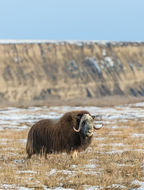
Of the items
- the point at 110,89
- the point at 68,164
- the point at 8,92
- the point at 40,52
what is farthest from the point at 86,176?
the point at 40,52

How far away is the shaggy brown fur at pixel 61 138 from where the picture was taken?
1023 cm

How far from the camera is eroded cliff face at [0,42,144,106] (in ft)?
258

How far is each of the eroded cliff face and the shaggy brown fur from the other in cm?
6378

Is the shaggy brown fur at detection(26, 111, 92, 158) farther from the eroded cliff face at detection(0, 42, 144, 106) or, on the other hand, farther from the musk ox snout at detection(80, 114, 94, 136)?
the eroded cliff face at detection(0, 42, 144, 106)

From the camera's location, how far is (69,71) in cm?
8512

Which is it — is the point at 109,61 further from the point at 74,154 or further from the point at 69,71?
the point at 74,154

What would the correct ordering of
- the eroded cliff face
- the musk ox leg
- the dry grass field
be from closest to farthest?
the dry grass field
the musk ox leg
the eroded cliff face

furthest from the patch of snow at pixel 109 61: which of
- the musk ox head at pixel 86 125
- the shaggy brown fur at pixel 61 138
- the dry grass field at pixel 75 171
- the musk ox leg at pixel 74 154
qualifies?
the musk ox head at pixel 86 125

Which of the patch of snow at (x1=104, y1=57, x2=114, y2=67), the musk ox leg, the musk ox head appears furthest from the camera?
the patch of snow at (x1=104, y1=57, x2=114, y2=67)

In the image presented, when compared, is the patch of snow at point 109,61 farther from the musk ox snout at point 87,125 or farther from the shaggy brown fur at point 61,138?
the musk ox snout at point 87,125

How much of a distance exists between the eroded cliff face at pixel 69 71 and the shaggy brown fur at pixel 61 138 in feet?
209

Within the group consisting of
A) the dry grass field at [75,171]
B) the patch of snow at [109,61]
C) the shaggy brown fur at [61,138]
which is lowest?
the dry grass field at [75,171]

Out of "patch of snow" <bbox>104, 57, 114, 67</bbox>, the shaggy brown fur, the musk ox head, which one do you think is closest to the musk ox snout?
the musk ox head

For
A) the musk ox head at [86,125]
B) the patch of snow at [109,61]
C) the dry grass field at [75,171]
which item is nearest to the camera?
the dry grass field at [75,171]
